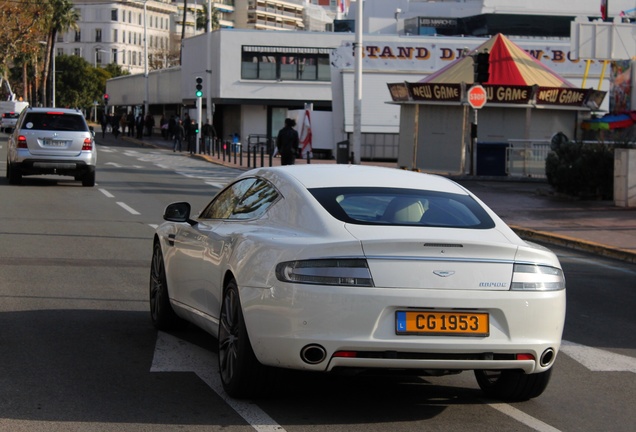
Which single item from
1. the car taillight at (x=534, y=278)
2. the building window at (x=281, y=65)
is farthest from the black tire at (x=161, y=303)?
the building window at (x=281, y=65)

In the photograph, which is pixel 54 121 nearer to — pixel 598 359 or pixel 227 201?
pixel 227 201

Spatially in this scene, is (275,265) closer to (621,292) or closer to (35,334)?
(35,334)

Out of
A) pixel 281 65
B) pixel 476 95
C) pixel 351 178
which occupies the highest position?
pixel 281 65

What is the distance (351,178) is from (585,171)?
1809 cm

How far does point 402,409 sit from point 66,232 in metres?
10.9

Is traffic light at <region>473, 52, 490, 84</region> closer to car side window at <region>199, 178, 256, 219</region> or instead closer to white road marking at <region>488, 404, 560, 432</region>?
car side window at <region>199, 178, 256, 219</region>

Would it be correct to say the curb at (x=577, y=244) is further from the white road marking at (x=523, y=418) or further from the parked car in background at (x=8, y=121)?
the parked car in background at (x=8, y=121)

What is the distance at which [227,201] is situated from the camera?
7945 mm

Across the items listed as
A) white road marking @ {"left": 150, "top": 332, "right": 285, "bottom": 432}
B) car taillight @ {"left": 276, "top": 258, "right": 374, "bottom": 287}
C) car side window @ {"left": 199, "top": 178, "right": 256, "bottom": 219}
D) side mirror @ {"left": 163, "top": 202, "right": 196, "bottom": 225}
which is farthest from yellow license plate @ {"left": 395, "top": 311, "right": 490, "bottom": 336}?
side mirror @ {"left": 163, "top": 202, "right": 196, "bottom": 225}

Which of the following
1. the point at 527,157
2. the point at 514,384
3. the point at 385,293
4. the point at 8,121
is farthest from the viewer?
the point at 8,121

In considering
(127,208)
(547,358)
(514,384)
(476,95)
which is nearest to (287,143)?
(476,95)

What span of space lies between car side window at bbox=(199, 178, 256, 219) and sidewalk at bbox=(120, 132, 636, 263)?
350 inches

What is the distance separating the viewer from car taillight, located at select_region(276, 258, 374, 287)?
5930 mm

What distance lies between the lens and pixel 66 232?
54.2 feet
